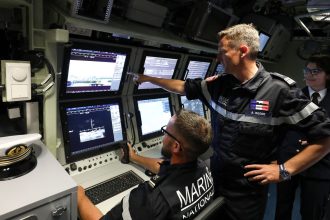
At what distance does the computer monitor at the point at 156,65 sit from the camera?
2.05 m

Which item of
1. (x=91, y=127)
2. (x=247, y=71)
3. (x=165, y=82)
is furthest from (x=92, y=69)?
(x=247, y=71)

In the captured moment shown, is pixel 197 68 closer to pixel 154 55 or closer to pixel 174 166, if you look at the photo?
pixel 154 55

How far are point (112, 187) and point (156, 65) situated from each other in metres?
1.16

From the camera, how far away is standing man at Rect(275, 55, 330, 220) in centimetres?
210

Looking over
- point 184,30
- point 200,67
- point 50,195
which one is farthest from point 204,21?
point 50,195

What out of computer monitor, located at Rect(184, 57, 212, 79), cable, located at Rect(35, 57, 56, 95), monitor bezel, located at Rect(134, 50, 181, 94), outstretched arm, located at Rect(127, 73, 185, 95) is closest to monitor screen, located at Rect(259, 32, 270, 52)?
computer monitor, located at Rect(184, 57, 212, 79)

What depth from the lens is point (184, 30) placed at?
2361 millimetres

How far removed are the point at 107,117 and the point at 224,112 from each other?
89cm

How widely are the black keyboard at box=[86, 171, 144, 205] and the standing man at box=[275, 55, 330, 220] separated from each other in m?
1.41

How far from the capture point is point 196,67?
9.08ft

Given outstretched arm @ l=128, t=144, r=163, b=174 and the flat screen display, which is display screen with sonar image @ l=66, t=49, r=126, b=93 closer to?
outstretched arm @ l=128, t=144, r=163, b=174

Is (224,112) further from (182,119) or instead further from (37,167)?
(37,167)

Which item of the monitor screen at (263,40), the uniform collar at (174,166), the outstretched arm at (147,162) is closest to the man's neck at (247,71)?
the uniform collar at (174,166)

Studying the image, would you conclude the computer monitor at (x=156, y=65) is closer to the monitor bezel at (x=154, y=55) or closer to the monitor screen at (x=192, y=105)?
the monitor bezel at (x=154, y=55)
